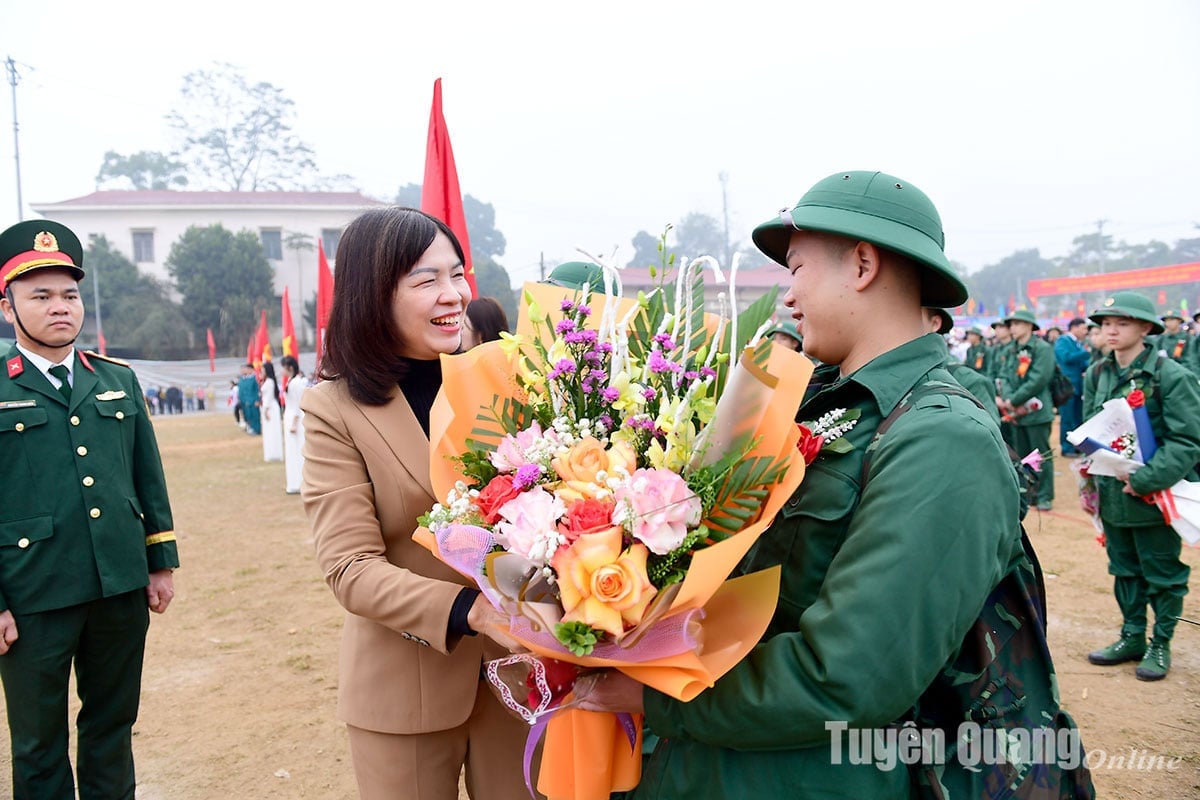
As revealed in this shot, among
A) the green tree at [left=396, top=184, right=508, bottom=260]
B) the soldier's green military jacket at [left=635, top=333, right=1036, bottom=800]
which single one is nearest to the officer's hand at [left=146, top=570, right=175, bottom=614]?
the soldier's green military jacket at [left=635, top=333, right=1036, bottom=800]

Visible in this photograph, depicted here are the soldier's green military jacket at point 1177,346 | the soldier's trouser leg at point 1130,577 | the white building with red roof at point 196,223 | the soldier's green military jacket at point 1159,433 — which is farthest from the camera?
the white building with red roof at point 196,223

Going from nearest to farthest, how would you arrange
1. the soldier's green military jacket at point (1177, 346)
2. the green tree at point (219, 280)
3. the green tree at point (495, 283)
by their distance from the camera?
the soldier's green military jacket at point (1177, 346) < the green tree at point (219, 280) < the green tree at point (495, 283)

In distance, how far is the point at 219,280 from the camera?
37156mm

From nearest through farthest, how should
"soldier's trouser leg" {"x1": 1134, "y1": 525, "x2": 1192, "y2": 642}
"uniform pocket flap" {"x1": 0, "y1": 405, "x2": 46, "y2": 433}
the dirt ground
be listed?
"uniform pocket flap" {"x1": 0, "y1": 405, "x2": 46, "y2": 433} < the dirt ground < "soldier's trouser leg" {"x1": 1134, "y1": 525, "x2": 1192, "y2": 642}

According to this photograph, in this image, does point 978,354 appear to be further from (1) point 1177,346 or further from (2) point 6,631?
(2) point 6,631

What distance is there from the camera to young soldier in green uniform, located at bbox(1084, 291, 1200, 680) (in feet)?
13.9

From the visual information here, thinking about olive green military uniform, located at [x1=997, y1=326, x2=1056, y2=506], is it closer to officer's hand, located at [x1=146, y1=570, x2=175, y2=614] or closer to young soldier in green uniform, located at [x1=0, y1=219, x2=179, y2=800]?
officer's hand, located at [x1=146, y1=570, x2=175, y2=614]

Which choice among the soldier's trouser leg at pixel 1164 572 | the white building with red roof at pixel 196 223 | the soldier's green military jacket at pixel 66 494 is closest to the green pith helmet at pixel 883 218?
the soldier's green military jacket at pixel 66 494

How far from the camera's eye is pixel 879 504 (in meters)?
1.31

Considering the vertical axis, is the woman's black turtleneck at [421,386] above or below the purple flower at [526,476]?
above

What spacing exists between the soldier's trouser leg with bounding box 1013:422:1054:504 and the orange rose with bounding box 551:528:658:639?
29.2 feet

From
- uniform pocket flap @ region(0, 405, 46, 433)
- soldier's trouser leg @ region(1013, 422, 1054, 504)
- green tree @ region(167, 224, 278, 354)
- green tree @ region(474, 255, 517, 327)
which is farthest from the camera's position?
green tree @ region(474, 255, 517, 327)

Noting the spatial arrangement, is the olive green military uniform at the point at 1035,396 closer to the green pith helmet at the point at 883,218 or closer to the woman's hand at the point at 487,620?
the green pith helmet at the point at 883,218

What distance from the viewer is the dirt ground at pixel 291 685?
11.8ft
